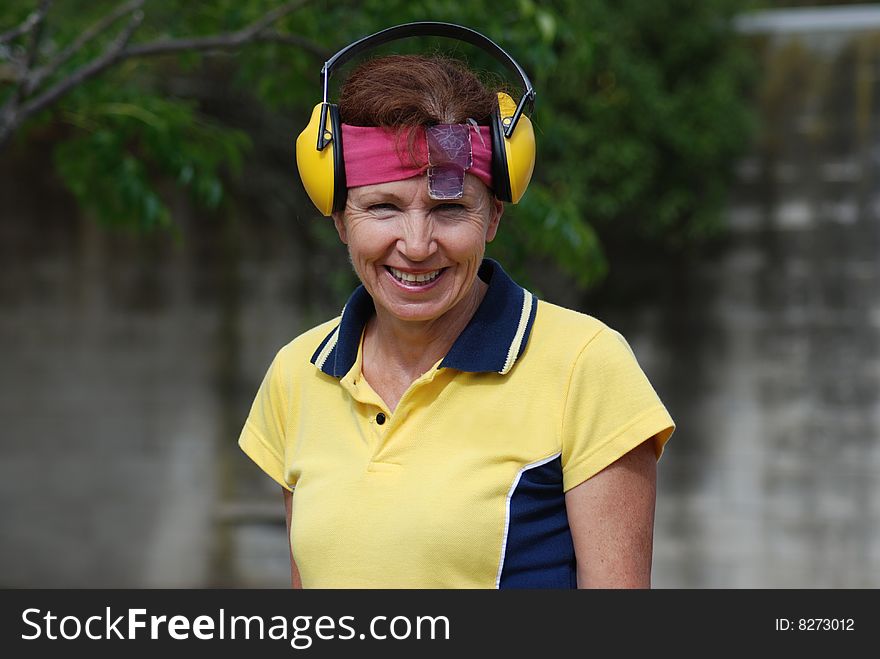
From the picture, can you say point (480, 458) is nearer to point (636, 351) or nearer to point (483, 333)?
point (483, 333)

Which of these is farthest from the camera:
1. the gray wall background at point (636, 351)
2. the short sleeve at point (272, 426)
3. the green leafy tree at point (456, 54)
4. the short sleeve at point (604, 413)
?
the gray wall background at point (636, 351)

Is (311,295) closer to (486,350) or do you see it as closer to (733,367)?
(733,367)

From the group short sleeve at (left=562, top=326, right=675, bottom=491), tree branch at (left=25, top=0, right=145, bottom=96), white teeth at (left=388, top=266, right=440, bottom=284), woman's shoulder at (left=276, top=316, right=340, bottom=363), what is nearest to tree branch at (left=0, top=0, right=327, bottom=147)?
tree branch at (left=25, top=0, right=145, bottom=96)

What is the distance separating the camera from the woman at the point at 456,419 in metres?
1.61

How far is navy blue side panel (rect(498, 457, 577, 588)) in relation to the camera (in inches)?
63.6

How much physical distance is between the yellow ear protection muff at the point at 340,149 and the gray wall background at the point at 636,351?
14.5ft

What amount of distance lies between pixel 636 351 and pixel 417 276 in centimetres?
467

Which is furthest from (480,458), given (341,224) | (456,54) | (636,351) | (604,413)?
(636,351)

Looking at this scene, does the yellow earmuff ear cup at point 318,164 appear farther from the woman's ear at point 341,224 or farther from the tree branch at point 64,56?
the tree branch at point 64,56

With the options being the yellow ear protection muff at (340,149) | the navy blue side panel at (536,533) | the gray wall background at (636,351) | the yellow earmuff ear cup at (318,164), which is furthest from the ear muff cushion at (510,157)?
the gray wall background at (636,351)

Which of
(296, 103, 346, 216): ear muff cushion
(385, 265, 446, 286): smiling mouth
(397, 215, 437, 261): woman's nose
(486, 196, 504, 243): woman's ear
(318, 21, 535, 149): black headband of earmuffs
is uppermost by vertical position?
(318, 21, 535, 149): black headband of earmuffs

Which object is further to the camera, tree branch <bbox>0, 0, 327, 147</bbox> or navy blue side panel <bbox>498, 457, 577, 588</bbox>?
tree branch <bbox>0, 0, 327, 147</bbox>

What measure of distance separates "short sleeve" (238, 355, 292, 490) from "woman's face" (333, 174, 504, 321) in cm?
29

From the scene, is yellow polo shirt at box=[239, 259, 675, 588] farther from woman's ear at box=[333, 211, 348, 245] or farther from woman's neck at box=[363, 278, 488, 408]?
woman's ear at box=[333, 211, 348, 245]
